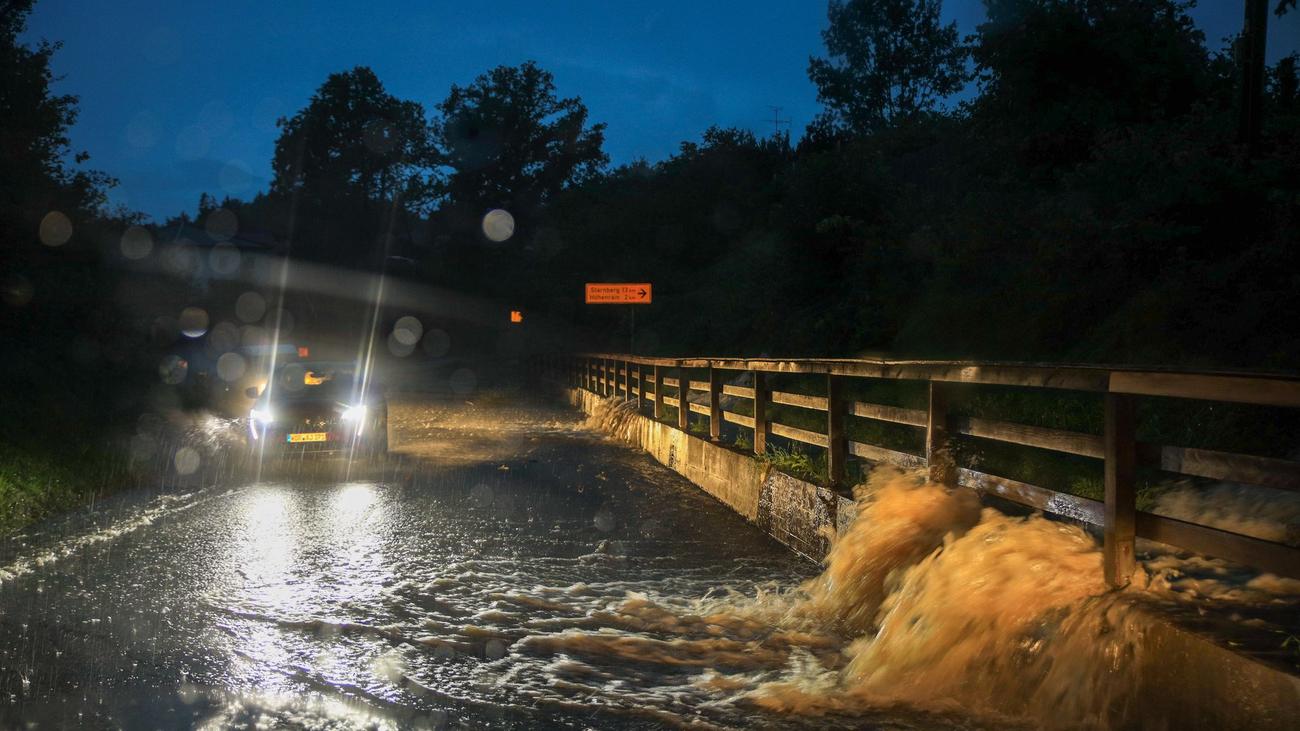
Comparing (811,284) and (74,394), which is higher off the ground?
(811,284)

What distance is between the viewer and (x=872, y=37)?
72.0 m

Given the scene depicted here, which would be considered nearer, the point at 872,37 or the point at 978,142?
the point at 978,142

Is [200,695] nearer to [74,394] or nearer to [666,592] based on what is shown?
[666,592]

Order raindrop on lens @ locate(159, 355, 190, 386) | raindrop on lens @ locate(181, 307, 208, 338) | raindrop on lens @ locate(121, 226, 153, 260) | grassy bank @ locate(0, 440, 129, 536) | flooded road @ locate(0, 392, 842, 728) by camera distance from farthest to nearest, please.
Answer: raindrop on lens @ locate(181, 307, 208, 338) < raindrop on lens @ locate(121, 226, 153, 260) < raindrop on lens @ locate(159, 355, 190, 386) < grassy bank @ locate(0, 440, 129, 536) < flooded road @ locate(0, 392, 842, 728)

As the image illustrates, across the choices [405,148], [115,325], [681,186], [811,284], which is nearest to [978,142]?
[811,284]

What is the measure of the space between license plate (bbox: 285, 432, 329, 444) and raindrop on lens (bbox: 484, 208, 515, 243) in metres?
76.5

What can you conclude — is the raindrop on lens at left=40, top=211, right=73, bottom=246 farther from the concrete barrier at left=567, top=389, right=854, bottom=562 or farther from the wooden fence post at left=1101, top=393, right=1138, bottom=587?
the wooden fence post at left=1101, top=393, right=1138, bottom=587

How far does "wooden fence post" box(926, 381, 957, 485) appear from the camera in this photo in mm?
7191

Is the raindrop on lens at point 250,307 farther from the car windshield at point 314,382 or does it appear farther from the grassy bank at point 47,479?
the grassy bank at point 47,479

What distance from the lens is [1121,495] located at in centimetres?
494

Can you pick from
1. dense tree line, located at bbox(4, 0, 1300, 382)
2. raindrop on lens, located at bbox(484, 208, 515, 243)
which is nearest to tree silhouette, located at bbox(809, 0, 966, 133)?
dense tree line, located at bbox(4, 0, 1300, 382)

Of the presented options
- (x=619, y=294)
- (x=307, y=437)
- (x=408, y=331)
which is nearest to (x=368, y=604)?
(x=307, y=437)

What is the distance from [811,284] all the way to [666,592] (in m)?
24.9

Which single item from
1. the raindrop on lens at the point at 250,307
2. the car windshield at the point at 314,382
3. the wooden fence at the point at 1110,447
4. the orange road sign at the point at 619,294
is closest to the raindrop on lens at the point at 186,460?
the car windshield at the point at 314,382
